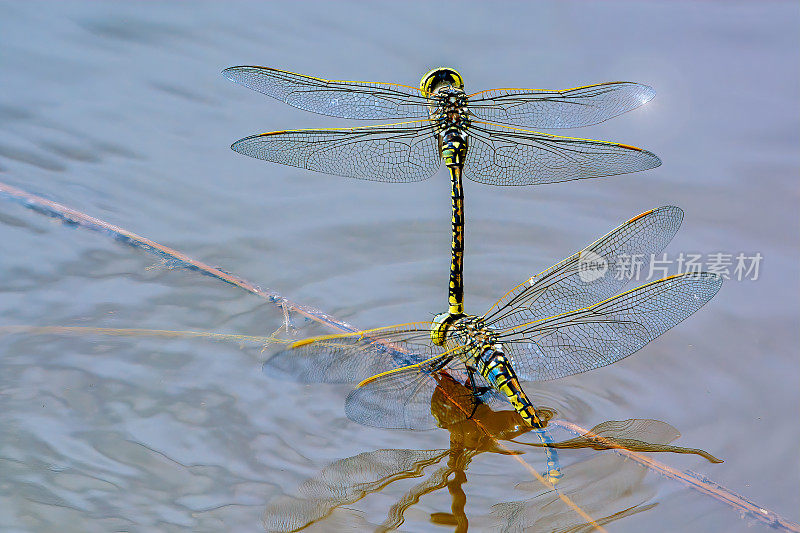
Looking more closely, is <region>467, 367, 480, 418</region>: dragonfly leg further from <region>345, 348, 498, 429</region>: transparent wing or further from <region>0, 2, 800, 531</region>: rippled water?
<region>0, 2, 800, 531</region>: rippled water

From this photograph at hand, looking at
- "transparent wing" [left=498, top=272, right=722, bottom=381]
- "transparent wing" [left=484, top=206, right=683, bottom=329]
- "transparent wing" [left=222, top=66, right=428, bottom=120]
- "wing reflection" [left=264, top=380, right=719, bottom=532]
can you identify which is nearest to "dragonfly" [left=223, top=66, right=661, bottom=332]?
"transparent wing" [left=222, top=66, right=428, bottom=120]

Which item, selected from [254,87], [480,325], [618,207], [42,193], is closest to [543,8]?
[618,207]

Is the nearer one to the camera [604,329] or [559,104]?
[604,329]

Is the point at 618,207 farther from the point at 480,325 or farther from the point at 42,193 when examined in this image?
the point at 42,193

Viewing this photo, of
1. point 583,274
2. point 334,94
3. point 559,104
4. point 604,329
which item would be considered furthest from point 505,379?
point 334,94

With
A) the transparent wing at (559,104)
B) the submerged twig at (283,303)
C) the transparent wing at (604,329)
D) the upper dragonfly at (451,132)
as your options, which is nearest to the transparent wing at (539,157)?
the upper dragonfly at (451,132)

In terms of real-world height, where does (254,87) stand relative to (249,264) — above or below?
above

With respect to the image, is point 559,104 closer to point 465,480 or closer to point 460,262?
point 460,262
